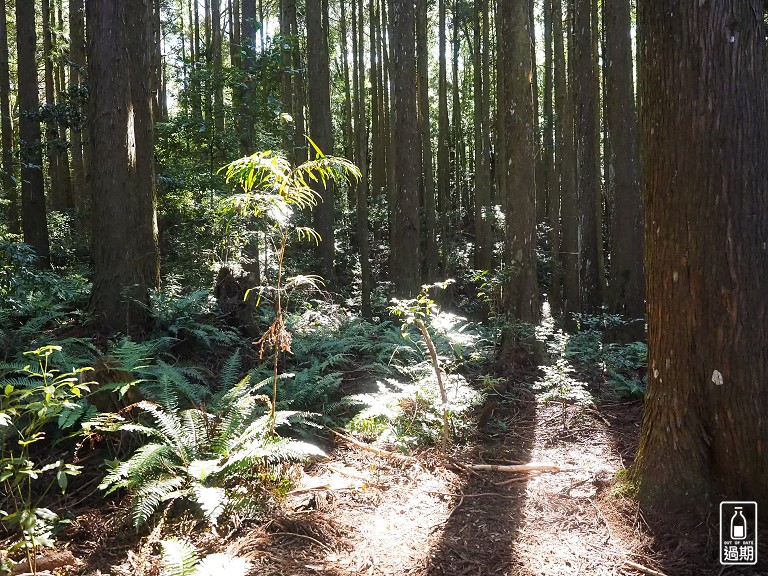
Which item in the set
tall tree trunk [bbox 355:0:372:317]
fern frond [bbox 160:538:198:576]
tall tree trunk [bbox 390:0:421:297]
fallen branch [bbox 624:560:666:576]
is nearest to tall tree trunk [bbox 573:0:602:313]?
tall tree trunk [bbox 390:0:421:297]

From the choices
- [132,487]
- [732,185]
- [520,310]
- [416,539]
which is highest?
[732,185]

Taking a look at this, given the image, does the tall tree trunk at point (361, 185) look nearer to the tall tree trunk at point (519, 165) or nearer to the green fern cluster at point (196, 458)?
the tall tree trunk at point (519, 165)

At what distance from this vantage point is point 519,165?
779 cm

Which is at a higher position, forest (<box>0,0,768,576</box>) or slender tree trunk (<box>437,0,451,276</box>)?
slender tree trunk (<box>437,0,451,276</box>)

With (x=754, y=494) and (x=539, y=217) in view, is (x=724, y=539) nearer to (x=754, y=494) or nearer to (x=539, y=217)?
(x=754, y=494)

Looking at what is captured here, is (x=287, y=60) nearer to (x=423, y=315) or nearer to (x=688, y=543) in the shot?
(x=423, y=315)

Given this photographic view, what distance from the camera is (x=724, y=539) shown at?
9.86 ft

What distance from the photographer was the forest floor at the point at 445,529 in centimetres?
305

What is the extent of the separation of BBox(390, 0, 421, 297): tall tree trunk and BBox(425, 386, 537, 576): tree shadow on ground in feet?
17.8

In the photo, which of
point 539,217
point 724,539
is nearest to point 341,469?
point 724,539

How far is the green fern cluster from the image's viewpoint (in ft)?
11.2

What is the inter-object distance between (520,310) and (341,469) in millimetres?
4257

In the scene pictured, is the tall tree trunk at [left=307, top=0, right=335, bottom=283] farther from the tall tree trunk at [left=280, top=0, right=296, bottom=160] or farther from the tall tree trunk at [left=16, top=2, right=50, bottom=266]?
the tall tree trunk at [left=16, top=2, right=50, bottom=266]

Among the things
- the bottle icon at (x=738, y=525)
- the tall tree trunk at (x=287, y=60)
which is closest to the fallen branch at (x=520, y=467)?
the bottle icon at (x=738, y=525)
